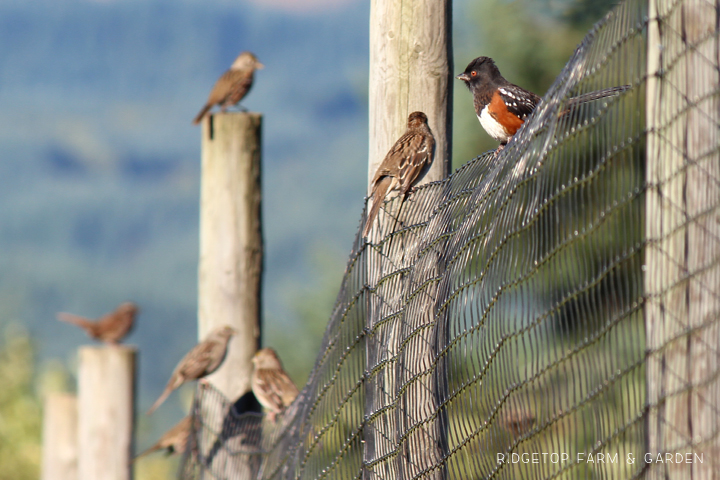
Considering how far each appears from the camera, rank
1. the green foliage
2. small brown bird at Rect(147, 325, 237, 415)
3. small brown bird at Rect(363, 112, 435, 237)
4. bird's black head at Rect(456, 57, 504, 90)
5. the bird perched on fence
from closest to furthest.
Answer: small brown bird at Rect(363, 112, 435, 237)
the bird perched on fence
bird's black head at Rect(456, 57, 504, 90)
small brown bird at Rect(147, 325, 237, 415)
the green foliage

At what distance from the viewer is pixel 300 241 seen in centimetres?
3072

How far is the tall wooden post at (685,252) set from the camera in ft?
5.48

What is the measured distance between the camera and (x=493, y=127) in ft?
14.9

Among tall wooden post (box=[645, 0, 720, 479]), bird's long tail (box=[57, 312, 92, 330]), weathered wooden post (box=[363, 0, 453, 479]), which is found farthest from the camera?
bird's long tail (box=[57, 312, 92, 330])

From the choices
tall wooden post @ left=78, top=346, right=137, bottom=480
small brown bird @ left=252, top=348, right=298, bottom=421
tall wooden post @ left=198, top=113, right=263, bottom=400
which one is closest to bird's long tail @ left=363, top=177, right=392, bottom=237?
tall wooden post @ left=198, top=113, right=263, bottom=400

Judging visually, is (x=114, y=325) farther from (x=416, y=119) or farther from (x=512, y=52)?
(x=416, y=119)

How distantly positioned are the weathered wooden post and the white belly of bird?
1017mm

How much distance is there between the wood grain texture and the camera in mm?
3295

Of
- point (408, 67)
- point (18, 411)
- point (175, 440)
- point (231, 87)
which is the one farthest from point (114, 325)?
point (408, 67)

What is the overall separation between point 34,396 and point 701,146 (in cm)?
1355

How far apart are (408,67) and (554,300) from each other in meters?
1.22

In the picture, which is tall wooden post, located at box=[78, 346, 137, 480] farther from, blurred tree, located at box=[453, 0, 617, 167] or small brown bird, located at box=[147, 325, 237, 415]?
blurred tree, located at box=[453, 0, 617, 167]

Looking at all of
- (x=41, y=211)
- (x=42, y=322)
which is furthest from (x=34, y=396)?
(x=41, y=211)

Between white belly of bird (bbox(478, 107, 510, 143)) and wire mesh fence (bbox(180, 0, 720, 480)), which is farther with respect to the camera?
white belly of bird (bbox(478, 107, 510, 143))
